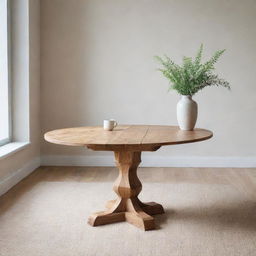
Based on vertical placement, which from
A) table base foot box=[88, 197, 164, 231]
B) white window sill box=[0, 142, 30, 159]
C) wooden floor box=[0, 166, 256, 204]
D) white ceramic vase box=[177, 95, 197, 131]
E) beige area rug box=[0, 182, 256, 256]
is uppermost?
white ceramic vase box=[177, 95, 197, 131]

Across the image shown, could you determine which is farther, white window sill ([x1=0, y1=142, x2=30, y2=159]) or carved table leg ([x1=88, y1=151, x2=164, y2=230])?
white window sill ([x1=0, y1=142, x2=30, y2=159])

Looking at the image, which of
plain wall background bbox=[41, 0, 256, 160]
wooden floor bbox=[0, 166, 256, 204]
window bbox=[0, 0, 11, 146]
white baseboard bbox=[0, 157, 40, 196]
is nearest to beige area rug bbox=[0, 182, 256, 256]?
white baseboard bbox=[0, 157, 40, 196]

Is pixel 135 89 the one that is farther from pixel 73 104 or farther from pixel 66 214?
pixel 66 214

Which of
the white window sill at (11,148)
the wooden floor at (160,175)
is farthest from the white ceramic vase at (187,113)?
the white window sill at (11,148)

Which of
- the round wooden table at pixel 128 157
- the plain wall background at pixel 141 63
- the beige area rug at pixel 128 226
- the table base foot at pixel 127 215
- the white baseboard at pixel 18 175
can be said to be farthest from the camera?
the plain wall background at pixel 141 63

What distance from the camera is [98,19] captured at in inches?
192

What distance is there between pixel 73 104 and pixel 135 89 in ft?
2.37

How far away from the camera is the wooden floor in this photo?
4195 millimetres

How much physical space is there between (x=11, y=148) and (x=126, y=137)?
1.69m

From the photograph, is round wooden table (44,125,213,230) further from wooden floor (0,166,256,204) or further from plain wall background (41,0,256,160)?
plain wall background (41,0,256,160)

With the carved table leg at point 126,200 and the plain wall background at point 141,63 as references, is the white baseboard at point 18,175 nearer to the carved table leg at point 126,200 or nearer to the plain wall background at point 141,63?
the plain wall background at point 141,63

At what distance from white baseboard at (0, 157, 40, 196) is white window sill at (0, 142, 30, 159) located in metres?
0.21

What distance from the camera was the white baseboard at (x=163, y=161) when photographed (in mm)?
4984

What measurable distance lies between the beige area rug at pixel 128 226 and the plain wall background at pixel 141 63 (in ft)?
4.05
